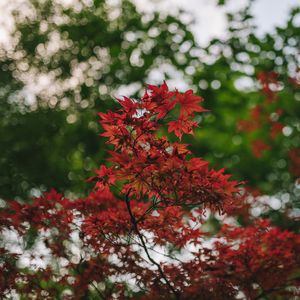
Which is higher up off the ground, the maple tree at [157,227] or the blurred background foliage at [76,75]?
the blurred background foliage at [76,75]

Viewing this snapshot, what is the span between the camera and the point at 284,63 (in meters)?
6.70

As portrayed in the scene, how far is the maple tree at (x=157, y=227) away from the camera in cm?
267

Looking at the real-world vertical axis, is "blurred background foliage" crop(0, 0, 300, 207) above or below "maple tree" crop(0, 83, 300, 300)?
above

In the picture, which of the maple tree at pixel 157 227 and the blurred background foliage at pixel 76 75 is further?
the blurred background foliage at pixel 76 75

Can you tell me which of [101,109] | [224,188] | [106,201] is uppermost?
[101,109]

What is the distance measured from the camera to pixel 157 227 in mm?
3291

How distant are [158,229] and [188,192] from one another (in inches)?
30.0

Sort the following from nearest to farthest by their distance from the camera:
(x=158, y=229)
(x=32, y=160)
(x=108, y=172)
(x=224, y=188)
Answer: (x=224, y=188)
(x=108, y=172)
(x=158, y=229)
(x=32, y=160)

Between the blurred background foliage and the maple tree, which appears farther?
the blurred background foliage

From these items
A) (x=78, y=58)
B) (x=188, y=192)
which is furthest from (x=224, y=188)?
(x=78, y=58)

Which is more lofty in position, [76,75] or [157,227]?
[76,75]

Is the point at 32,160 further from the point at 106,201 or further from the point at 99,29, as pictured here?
the point at 106,201

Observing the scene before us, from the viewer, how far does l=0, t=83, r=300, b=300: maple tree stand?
2674 millimetres

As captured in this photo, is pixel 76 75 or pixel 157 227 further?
pixel 76 75
